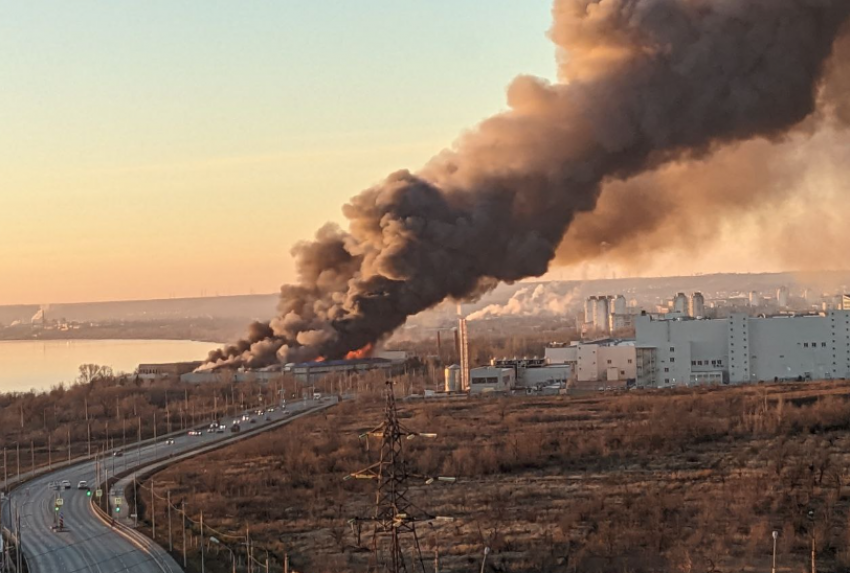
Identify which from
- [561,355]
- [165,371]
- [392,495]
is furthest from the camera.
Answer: [165,371]

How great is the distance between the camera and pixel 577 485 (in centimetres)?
3466

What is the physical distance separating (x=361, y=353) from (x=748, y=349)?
20442 millimetres

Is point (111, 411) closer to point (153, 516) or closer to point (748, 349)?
point (748, 349)

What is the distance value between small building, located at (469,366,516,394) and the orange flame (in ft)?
21.0

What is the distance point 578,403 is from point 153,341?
154m

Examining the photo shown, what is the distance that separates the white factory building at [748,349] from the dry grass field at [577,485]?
7713 millimetres

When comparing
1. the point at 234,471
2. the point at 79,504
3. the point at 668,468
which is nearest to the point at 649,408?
the point at 668,468

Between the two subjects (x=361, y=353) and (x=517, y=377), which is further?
(x=361, y=353)

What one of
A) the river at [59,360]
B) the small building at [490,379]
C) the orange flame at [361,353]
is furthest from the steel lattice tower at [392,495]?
the river at [59,360]

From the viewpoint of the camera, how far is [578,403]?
5419cm

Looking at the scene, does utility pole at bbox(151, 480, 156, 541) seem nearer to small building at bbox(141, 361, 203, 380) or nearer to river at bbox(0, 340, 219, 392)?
small building at bbox(141, 361, 203, 380)

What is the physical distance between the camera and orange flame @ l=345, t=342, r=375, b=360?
68562mm

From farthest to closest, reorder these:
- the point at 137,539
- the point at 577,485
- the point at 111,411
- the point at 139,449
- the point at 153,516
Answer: the point at 111,411 < the point at 139,449 < the point at 577,485 < the point at 153,516 < the point at 137,539

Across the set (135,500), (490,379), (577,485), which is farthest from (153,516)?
(490,379)
